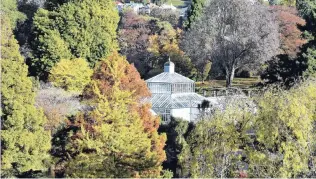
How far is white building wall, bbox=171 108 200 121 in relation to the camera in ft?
106

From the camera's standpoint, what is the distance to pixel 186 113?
33.0 metres

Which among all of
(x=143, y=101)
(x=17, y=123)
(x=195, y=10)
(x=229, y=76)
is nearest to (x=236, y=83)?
(x=229, y=76)

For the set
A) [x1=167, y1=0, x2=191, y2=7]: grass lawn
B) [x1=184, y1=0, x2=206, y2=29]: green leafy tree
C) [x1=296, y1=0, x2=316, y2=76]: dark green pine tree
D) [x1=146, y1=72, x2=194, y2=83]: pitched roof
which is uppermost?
[x1=167, y1=0, x2=191, y2=7]: grass lawn

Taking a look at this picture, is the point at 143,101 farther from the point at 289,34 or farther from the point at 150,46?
the point at 289,34

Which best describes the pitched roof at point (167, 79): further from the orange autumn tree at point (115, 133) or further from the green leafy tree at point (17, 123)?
the green leafy tree at point (17, 123)

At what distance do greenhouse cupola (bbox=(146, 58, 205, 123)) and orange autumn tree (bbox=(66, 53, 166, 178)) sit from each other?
366 centimetres

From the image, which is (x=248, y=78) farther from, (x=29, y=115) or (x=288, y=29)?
(x=29, y=115)

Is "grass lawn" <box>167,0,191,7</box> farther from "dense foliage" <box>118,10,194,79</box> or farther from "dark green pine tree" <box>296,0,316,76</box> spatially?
"dark green pine tree" <box>296,0,316,76</box>

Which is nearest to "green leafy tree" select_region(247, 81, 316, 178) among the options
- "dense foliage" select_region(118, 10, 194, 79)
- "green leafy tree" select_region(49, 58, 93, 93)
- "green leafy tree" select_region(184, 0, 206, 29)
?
"green leafy tree" select_region(49, 58, 93, 93)

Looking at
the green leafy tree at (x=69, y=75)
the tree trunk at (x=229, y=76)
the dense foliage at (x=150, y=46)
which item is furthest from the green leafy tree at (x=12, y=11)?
the tree trunk at (x=229, y=76)

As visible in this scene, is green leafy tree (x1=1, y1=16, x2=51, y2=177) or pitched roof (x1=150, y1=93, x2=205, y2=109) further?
pitched roof (x1=150, y1=93, x2=205, y2=109)

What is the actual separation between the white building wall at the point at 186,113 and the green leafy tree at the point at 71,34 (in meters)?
9.28

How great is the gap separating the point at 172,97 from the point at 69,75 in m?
6.79

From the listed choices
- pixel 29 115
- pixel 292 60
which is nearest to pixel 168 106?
pixel 292 60
